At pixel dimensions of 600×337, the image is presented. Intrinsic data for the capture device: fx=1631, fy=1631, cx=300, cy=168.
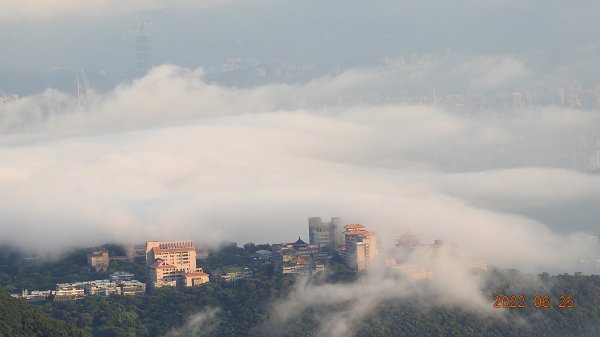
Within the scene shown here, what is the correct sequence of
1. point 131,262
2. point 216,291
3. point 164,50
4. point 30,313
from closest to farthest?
point 30,313 < point 216,291 < point 131,262 < point 164,50

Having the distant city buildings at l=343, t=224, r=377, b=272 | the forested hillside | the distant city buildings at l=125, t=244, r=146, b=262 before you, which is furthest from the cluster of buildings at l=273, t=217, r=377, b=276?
the forested hillside

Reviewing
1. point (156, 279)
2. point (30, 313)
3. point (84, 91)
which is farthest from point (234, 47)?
point (30, 313)

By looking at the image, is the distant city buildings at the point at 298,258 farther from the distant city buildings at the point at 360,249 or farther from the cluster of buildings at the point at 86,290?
the cluster of buildings at the point at 86,290

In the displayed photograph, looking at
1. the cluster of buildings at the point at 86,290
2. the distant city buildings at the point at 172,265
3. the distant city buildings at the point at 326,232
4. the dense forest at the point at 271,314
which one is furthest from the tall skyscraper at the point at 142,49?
the dense forest at the point at 271,314

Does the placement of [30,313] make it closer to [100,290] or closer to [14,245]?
[100,290]

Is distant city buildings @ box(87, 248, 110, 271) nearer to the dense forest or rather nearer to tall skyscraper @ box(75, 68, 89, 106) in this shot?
the dense forest

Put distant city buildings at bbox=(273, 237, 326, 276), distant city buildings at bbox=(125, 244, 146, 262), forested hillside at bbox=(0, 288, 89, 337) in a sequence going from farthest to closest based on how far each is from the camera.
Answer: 1. distant city buildings at bbox=(125, 244, 146, 262)
2. distant city buildings at bbox=(273, 237, 326, 276)
3. forested hillside at bbox=(0, 288, 89, 337)
